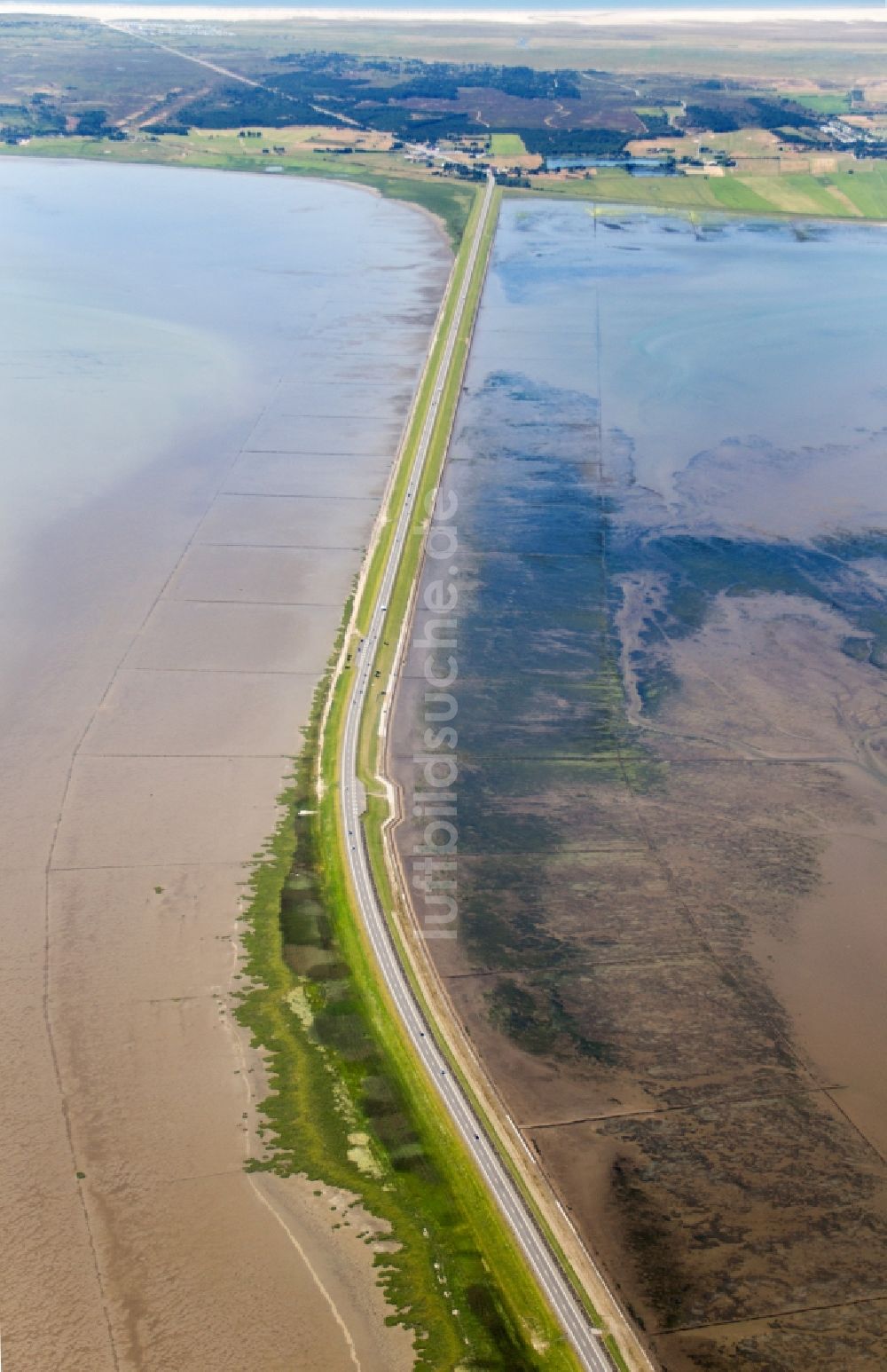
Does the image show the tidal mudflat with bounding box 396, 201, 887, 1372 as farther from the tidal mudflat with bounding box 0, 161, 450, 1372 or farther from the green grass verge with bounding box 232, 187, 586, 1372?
the tidal mudflat with bounding box 0, 161, 450, 1372

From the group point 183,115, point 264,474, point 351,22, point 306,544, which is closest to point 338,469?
point 264,474

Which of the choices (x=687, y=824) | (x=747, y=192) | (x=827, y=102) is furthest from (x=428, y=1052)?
(x=827, y=102)

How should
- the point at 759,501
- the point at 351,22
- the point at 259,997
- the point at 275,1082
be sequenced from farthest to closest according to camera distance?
the point at 351,22 → the point at 759,501 → the point at 259,997 → the point at 275,1082

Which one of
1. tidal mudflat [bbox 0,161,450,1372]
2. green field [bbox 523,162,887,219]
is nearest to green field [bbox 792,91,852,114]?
green field [bbox 523,162,887,219]

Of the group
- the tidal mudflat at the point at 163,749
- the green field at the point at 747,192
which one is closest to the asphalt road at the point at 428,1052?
the tidal mudflat at the point at 163,749

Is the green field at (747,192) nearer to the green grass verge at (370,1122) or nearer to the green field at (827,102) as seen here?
the green field at (827,102)

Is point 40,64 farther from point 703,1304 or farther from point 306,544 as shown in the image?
point 703,1304
